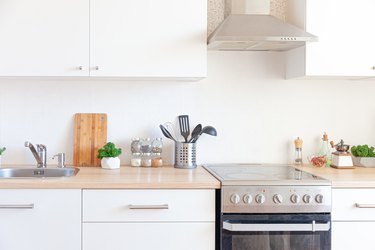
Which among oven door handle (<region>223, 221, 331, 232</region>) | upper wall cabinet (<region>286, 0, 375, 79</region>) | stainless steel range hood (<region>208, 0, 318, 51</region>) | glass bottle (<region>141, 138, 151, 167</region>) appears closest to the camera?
oven door handle (<region>223, 221, 331, 232</region>)

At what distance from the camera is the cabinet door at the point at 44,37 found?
2.57 m

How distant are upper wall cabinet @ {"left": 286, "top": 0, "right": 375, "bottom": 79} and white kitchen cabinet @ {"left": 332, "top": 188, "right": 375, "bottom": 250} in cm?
72

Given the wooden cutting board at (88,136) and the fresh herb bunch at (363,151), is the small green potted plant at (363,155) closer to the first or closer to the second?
the fresh herb bunch at (363,151)

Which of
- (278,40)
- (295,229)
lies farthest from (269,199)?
(278,40)

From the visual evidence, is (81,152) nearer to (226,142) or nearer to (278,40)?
(226,142)

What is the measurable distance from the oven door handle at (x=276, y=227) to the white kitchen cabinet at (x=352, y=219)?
10 cm

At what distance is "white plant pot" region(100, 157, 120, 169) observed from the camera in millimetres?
2768

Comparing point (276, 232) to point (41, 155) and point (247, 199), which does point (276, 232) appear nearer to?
point (247, 199)

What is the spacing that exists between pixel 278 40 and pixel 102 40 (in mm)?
986

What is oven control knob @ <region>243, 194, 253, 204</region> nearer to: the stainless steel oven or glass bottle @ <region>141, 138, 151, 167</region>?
the stainless steel oven

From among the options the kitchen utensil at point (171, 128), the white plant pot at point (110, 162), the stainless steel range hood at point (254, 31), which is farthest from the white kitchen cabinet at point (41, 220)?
the stainless steel range hood at point (254, 31)

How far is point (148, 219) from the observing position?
91.7 inches

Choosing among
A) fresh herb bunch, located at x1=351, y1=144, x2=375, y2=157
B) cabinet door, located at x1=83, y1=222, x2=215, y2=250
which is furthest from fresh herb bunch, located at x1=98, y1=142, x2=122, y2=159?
fresh herb bunch, located at x1=351, y1=144, x2=375, y2=157

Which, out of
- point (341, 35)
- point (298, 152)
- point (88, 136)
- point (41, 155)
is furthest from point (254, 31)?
point (41, 155)
